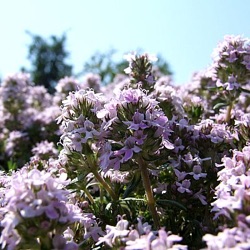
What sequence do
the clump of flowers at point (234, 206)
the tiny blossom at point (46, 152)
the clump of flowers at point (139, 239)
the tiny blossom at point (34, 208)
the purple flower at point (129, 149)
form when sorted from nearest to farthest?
1. the clump of flowers at point (234, 206)
2. the clump of flowers at point (139, 239)
3. the tiny blossom at point (34, 208)
4. the purple flower at point (129, 149)
5. the tiny blossom at point (46, 152)

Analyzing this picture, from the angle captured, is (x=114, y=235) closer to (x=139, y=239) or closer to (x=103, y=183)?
(x=139, y=239)

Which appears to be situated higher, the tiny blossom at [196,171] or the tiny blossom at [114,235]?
the tiny blossom at [196,171]

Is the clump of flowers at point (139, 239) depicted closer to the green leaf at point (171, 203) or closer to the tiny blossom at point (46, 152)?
the green leaf at point (171, 203)

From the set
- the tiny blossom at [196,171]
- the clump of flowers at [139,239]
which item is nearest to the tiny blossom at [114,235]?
the clump of flowers at [139,239]

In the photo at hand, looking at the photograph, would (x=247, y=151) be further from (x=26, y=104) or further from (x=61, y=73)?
(x=61, y=73)

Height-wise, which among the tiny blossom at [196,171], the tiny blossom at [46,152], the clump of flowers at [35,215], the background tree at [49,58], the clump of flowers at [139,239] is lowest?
the clump of flowers at [139,239]

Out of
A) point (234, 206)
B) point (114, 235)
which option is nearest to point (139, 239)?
point (114, 235)
